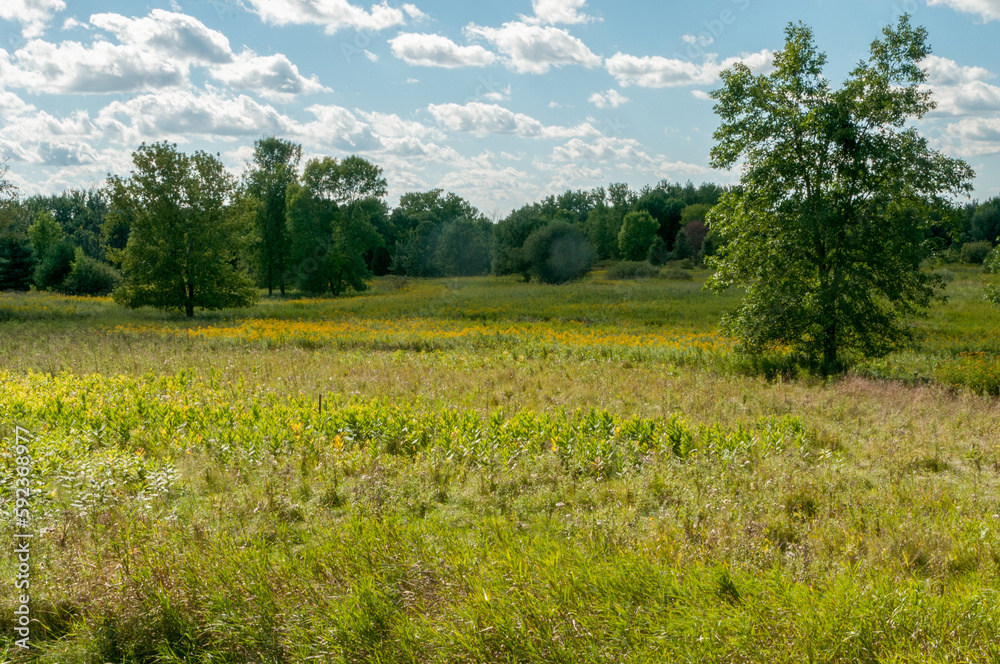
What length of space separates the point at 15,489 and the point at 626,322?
2588cm

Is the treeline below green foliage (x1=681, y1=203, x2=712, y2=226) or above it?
below

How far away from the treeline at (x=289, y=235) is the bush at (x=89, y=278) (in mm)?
103

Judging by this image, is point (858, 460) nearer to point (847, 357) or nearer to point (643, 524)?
point (643, 524)

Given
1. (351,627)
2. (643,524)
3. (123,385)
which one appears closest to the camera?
(351,627)

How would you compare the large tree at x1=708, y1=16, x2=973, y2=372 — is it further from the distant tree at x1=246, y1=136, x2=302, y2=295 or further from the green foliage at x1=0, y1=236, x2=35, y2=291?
the green foliage at x1=0, y1=236, x2=35, y2=291

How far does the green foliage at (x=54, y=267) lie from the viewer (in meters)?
63.3

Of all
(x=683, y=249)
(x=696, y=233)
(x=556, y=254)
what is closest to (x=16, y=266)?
(x=556, y=254)

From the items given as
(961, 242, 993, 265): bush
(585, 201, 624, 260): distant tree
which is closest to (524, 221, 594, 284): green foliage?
(585, 201, 624, 260): distant tree

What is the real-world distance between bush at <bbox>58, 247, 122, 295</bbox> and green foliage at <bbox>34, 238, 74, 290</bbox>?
5.86 metres

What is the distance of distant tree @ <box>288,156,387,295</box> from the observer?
55.0m

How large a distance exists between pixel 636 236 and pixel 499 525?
10076 centimetres

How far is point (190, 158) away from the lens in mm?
34625

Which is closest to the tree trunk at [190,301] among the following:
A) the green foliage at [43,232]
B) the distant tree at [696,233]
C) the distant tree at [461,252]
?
the distant tree at [461,252]

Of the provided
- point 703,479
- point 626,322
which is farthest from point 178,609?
point 626,322
